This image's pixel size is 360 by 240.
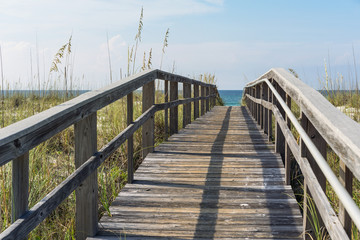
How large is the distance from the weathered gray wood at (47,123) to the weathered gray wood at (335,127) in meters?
1.25

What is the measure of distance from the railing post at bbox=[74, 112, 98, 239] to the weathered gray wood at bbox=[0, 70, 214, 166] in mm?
106

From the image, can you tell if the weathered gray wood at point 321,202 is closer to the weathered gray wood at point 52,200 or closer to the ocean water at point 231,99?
the weathered gray wood at point 52,200

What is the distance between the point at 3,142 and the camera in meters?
1.33

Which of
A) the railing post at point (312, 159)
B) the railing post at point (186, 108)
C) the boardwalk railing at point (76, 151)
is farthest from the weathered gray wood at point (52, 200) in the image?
the railing post at point (186, 108)

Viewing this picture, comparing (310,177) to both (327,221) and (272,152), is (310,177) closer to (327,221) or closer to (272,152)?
(327,221)

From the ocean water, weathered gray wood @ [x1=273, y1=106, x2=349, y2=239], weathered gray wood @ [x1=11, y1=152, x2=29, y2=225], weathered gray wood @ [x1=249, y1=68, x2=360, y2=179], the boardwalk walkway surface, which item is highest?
the ocean water

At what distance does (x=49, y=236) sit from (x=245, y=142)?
11.0ft

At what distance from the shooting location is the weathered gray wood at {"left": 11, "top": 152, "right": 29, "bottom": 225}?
1.47 meters

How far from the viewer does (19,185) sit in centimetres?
Result: 148

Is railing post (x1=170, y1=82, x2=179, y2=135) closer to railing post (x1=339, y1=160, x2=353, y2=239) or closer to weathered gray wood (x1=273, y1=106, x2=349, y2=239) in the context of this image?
weathered gray wood (x1=273, y1=106, x2=349, y2=239)

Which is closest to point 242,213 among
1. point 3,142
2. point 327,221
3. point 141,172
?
point 327,221

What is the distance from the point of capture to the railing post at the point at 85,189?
226 cm

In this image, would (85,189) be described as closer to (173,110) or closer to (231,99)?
(173,110)

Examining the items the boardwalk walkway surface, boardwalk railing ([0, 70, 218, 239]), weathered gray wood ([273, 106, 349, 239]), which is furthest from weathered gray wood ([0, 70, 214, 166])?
weathered gray wood ([273, 106, 349, 239])
